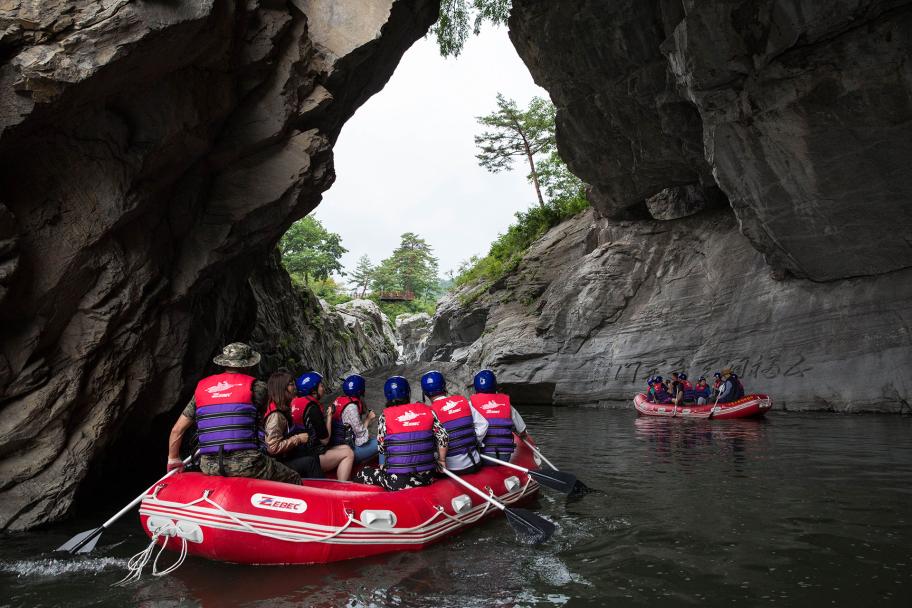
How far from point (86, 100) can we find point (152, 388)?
14.9 ft

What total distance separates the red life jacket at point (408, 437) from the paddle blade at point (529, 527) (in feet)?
3.50

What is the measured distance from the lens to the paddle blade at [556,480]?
7.15 meters

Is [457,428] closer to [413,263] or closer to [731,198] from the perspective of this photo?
[731,198]

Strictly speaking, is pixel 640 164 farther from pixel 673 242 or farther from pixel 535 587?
pixel 535 587

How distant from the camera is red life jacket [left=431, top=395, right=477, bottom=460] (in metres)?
6.72

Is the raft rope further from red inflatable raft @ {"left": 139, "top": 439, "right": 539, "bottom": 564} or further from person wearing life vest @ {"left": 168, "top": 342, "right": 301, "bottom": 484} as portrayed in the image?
person wearing life vest @ {"left": 168, "top": 342, "right": 301, "bottom": 484}

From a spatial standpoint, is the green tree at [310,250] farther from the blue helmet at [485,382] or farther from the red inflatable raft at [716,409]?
the blue helmet at [485,382]

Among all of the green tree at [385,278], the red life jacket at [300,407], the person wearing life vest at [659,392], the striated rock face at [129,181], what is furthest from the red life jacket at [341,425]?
the green tree at [385,278]

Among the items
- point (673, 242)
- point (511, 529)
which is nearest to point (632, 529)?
point (511, 529)

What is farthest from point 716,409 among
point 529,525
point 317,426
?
point 317,426

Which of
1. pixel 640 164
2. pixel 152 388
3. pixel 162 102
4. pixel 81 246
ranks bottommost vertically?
pixel 152 388

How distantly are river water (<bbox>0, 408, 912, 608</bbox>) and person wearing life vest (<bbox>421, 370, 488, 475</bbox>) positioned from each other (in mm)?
735

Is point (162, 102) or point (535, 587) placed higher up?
point (162, 102)

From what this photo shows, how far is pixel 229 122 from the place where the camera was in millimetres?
8875
